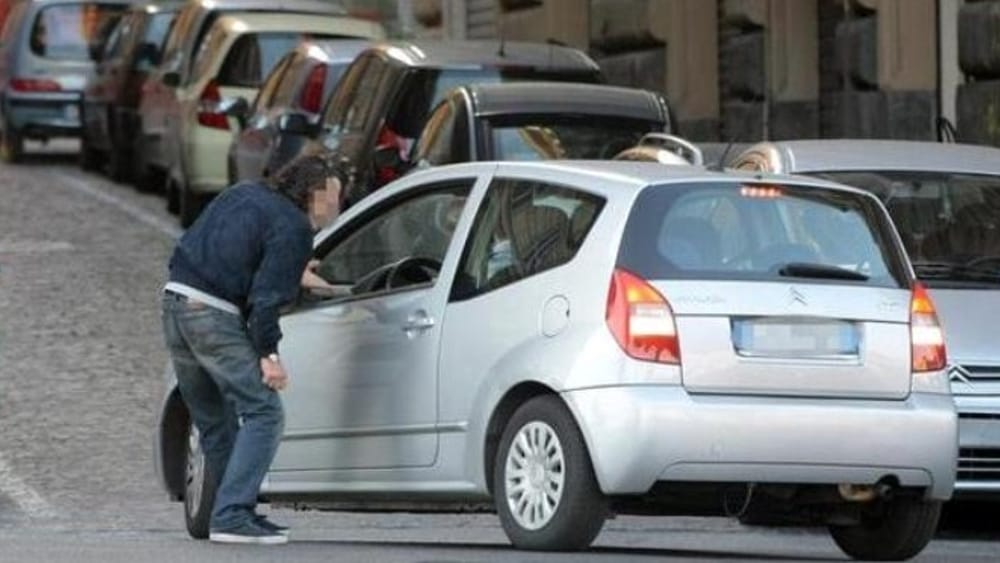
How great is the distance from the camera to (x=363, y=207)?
11.6 metres

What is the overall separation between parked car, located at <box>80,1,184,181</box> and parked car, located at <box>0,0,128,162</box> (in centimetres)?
120

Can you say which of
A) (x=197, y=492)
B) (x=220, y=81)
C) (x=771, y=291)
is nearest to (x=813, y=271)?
(x=771, y=291)

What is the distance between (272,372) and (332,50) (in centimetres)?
1068

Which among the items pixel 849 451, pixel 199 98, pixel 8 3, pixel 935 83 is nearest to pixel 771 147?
pixel 849 451

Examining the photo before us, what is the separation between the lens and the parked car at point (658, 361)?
32.8 ft

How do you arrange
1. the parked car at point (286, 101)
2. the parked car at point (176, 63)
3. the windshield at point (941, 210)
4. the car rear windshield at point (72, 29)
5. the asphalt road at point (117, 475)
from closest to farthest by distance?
the asphalt road at point (117, 475) → the windshield at point (941, 210) → the parked car at point (286, 101) → the parked car at point (176, 63) → the car rear windshield at point (72, 29)

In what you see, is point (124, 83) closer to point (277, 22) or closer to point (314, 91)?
point (277, 22)

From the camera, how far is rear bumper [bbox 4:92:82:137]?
108 ft

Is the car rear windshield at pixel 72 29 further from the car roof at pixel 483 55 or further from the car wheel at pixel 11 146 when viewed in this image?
the car roof at pixel 483 55

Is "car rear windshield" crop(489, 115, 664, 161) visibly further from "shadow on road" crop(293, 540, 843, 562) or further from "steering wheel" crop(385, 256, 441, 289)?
"steering wheel" crop(385, 256, 441, 289)

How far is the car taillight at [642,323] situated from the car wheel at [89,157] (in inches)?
890

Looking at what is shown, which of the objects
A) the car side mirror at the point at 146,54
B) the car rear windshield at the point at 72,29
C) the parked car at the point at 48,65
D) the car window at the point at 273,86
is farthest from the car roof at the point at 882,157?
the car rear windshield at the point at 72,29

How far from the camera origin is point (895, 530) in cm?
1083

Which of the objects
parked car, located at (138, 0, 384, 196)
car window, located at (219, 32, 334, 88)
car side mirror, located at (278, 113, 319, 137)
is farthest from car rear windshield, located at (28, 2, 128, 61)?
car side mirror, located at (278, 113, 319, 137)
